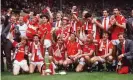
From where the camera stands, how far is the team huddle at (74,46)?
1055 centimetres

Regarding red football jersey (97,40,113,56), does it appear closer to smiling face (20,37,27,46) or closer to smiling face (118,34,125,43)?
smiling face (118,34,125,43)

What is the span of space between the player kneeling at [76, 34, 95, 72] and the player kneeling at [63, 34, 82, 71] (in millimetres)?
133

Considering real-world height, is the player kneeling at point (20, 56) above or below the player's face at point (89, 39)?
below

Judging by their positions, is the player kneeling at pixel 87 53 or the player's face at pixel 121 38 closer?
the player's face at pixel 121 38

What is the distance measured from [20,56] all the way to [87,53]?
66.7 inches

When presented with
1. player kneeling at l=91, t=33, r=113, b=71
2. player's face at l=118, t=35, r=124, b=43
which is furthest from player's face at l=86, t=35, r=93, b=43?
player's face at l=118, t=35, r=124, b=43

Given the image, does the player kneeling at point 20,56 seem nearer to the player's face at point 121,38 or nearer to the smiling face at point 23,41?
the smiling face at point 23,41

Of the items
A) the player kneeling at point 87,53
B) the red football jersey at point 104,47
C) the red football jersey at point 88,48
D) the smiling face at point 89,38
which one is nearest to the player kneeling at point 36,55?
the player kneeling at point 87,53

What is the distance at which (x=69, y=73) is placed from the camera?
34.3 feet

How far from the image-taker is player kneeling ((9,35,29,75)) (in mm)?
10539

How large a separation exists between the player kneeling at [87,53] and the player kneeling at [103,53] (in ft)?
0.48

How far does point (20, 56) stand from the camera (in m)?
10.7

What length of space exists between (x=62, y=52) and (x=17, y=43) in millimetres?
1184

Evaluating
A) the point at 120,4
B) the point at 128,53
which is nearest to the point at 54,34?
the point at 128,53
